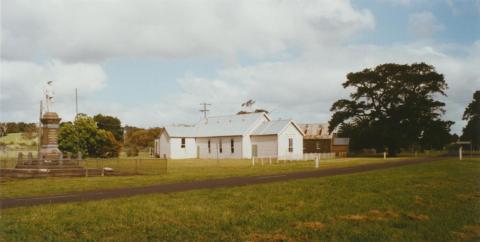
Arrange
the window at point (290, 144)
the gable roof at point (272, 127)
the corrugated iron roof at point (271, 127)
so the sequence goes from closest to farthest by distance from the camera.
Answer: the gable roof at point (272, 127) < the corrugated iron roof at point (271, 127) < the window at point (290, 144)

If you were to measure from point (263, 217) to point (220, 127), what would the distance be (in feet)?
181

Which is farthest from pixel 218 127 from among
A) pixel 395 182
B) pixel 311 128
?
pixel 395 182

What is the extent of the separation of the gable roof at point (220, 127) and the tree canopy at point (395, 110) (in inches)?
537

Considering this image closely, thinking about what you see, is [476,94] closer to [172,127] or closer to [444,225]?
[172,127]

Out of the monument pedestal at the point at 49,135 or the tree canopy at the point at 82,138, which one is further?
the tree canopy at the point at 82,138

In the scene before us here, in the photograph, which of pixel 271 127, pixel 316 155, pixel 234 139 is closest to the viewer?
pixel 316 155

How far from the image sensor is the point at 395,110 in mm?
65250

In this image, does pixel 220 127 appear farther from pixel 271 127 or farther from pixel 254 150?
pixel 271 127

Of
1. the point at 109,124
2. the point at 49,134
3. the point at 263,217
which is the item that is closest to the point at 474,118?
the point at 109,124

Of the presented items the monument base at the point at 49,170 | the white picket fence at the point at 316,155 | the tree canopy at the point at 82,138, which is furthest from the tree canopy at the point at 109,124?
the monument base at the point at 49,170

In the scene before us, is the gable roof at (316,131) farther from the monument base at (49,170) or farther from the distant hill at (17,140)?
the monument base at (49,170)

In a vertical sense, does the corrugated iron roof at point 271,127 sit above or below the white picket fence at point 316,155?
above

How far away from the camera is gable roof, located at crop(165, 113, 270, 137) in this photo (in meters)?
61.9

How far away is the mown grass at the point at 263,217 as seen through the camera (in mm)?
8859
